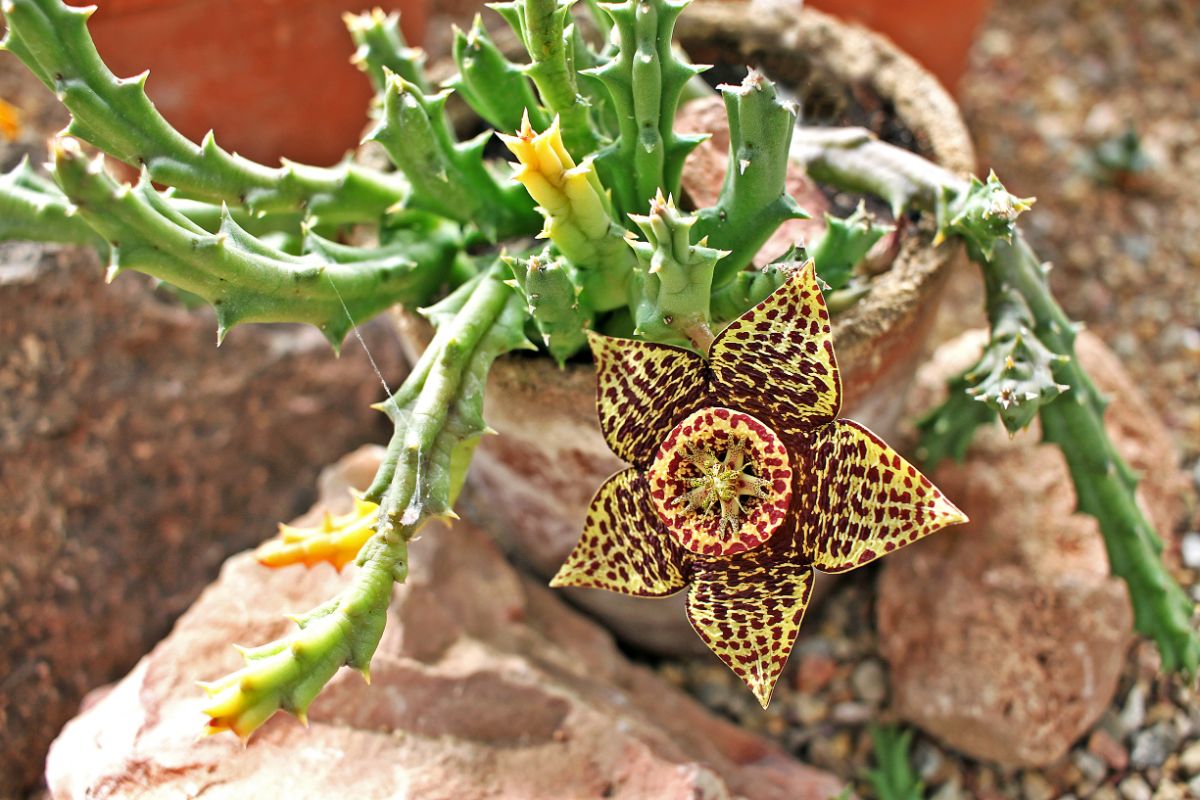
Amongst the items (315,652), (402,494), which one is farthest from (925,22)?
(315,652)

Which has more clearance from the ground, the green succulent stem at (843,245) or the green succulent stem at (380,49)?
the green succulent stem at (380,49)

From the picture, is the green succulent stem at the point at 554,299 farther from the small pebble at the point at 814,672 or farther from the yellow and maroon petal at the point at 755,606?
the small pebble at the point at 814,672

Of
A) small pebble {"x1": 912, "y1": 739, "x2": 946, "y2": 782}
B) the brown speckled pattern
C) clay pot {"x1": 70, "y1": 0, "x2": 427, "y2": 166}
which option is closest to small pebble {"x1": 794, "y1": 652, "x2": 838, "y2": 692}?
small pebble {"x1": 912, "y1": 739, "x2": 946, "y2": 782}

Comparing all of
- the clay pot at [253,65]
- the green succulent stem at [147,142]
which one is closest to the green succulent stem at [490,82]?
the green succulent stem at [147,142]

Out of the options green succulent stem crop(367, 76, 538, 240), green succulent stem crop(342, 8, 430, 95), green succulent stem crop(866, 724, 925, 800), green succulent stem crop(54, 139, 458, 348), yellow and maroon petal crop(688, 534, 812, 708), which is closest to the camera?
green succulent stem crop(54, 139, 458, 348)

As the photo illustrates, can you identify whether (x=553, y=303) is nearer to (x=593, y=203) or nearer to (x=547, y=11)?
(x=593, y=203)

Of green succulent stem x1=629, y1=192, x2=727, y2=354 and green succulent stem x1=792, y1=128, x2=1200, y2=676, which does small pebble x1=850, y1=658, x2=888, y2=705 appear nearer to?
green succulent stem x1=792, y1=128, x2=1200, y2=676

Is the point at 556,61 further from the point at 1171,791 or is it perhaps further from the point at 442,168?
the point at 1171,791
